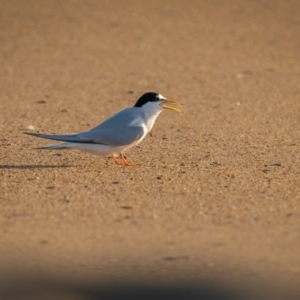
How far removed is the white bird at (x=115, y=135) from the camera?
7484 millimetres

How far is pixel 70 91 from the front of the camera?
11.6 meters

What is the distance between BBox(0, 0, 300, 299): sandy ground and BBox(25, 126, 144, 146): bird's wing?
248 mm

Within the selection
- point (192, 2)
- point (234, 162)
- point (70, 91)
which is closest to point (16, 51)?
point (70, 91)

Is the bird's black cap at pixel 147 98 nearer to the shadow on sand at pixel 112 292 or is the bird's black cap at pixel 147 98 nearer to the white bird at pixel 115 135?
the white bird at pixel 115 135

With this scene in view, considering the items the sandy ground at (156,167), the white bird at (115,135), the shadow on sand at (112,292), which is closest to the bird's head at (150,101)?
the white bird at (115,135)

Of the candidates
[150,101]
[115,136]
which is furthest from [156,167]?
[150,101]

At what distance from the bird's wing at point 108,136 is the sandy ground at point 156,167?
25 cm

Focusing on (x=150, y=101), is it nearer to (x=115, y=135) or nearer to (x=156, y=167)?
(x=115, y=135)

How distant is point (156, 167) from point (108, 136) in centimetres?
50

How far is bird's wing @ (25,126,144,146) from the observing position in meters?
7.49

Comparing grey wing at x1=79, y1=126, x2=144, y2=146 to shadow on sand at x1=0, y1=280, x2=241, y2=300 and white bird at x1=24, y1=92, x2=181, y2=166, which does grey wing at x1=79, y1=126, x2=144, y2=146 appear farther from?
shadow on sand at x1=0, y1=280, x2=241, y2=300

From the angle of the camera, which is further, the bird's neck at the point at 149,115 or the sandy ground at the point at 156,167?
the bird's neck at the point at 149,115

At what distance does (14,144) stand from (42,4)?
960 cm

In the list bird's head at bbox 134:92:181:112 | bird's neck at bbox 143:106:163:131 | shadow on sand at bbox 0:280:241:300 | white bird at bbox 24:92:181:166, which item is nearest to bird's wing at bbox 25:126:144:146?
white bird at bbox 24:92:181:166
